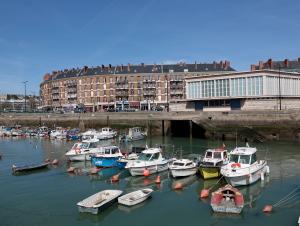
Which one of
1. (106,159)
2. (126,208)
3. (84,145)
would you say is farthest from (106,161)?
(126,208)

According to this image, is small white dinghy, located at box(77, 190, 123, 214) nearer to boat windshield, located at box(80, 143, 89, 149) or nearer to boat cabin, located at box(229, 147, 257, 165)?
boat cabin, located at box(229, 147, 257, 165)

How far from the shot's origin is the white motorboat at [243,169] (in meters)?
28.2

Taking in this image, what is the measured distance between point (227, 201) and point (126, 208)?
21.7ft

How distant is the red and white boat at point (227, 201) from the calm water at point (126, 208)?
1.77 ft

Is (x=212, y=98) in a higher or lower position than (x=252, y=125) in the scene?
higher

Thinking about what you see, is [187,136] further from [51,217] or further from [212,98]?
[51,217]

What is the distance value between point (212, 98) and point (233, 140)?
1869cm

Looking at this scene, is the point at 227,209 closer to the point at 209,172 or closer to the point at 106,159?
the point at 209,172

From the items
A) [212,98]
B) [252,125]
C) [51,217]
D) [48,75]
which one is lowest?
[51,217]

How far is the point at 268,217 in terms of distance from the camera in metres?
21.7

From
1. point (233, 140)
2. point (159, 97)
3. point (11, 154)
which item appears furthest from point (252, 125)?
point (159, 97)

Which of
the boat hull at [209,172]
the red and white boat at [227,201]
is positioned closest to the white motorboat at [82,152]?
the boat hull at [209,172]

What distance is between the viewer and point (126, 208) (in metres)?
23.9

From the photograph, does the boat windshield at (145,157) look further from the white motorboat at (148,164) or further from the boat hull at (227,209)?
the boat hull at (227,209)
